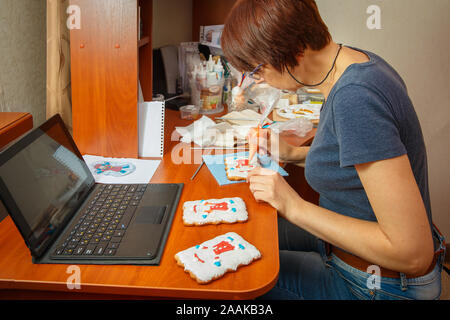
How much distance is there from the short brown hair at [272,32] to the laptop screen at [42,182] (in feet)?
1.65

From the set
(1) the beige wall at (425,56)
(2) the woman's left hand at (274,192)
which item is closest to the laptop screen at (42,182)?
(2) the woman's left hand at (274,192)

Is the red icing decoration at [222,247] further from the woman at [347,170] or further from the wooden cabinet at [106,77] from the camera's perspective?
the wooden cabinet at [106,77]

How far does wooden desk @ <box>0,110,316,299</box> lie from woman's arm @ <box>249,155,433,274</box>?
133 mm

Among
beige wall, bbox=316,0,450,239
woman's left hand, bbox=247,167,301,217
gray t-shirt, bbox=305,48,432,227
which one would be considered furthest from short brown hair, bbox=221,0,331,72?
beige wall, bbox=316,0,450,239

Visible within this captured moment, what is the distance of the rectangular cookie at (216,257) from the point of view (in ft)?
2.32

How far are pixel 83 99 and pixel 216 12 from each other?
134cm

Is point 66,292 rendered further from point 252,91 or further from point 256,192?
point 252,91

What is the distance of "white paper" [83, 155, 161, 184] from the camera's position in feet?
3.57

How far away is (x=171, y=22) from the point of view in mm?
2113

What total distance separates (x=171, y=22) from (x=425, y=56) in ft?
4.73

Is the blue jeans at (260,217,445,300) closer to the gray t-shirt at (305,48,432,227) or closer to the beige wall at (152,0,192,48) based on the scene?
the gray t-shirt at (305,48,432,227)

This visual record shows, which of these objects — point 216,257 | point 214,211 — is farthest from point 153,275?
point 214,211

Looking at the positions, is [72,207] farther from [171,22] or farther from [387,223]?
[171,22]
